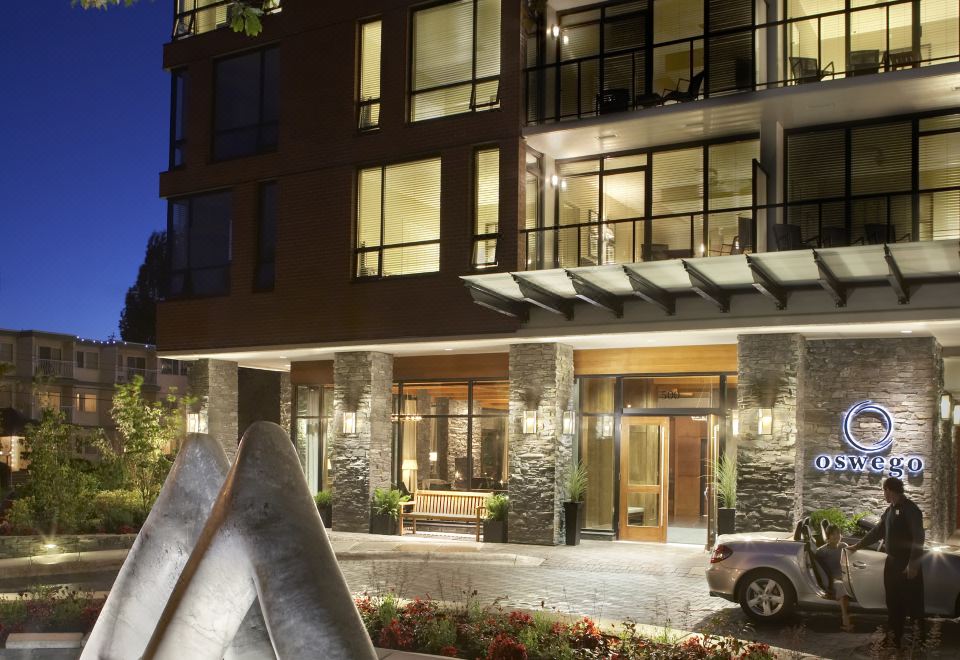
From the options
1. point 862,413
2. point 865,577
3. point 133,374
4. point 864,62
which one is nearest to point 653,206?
point 864,62

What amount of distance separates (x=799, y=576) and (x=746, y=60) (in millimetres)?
10842

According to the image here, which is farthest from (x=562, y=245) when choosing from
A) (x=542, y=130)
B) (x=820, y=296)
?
(x=820, y=296)

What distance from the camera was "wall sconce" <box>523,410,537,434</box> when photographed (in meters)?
21.1

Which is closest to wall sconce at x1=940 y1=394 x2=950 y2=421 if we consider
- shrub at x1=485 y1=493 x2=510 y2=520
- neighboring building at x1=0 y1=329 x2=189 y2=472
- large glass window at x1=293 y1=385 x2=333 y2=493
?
shrub at x1=485 y1=493 x2=510 y2=520

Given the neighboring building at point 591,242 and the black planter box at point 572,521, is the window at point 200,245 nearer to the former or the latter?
the neighboring building at point 591,242

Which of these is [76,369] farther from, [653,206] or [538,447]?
[653,206]

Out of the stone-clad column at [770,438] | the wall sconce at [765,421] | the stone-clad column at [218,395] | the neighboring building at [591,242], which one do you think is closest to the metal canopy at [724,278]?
the neighboring building at [591,242]

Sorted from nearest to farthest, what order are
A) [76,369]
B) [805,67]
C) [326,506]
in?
[805,67]
[326,506]
[76,369]

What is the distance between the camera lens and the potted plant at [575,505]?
828 inches

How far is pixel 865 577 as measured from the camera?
11.9 meters

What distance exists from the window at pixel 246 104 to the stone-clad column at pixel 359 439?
578 cm

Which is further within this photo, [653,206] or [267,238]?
[267,238]

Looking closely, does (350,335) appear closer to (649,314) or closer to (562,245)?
(562,245)

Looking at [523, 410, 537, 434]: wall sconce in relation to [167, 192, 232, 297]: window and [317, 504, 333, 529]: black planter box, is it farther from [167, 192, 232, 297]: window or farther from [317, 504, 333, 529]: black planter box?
[167, 192, 232, 297]: window
